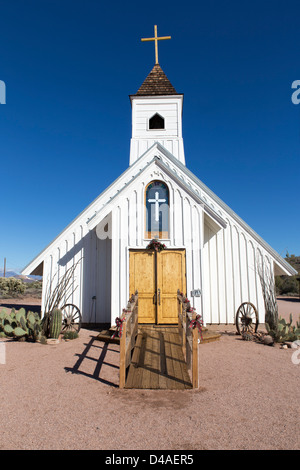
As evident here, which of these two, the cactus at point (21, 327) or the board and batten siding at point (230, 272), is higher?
the board and batten siding at point (230, 272)

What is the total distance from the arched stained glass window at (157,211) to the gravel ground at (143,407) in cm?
443

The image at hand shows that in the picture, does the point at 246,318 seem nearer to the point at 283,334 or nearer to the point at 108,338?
the point at 283,334

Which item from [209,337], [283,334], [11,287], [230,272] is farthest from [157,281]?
[11,287]

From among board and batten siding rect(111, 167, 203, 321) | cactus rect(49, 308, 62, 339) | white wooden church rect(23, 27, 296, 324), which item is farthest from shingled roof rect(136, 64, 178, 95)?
cactus rect(49, 308, 62, 339)

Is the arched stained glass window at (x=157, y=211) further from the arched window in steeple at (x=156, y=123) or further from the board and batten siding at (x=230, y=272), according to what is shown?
the arched window in steeple at (x=156, y=123)

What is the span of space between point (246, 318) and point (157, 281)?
315 cm

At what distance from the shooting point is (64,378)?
5648 millimetres

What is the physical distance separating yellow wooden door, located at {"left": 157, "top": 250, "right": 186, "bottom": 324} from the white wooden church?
0.03m

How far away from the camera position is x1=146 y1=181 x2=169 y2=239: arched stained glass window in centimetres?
1014

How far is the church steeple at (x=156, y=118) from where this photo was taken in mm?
14461

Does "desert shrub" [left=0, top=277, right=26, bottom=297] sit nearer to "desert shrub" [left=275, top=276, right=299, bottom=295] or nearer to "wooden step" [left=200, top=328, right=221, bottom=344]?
"wooden step" [left=200, top=328, right=221, bottom=344]

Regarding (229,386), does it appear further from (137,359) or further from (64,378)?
(64,378)

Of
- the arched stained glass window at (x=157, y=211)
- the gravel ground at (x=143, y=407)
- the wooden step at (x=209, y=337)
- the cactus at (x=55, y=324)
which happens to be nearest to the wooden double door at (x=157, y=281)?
the arched stained glass window at (x=157, y=211)
